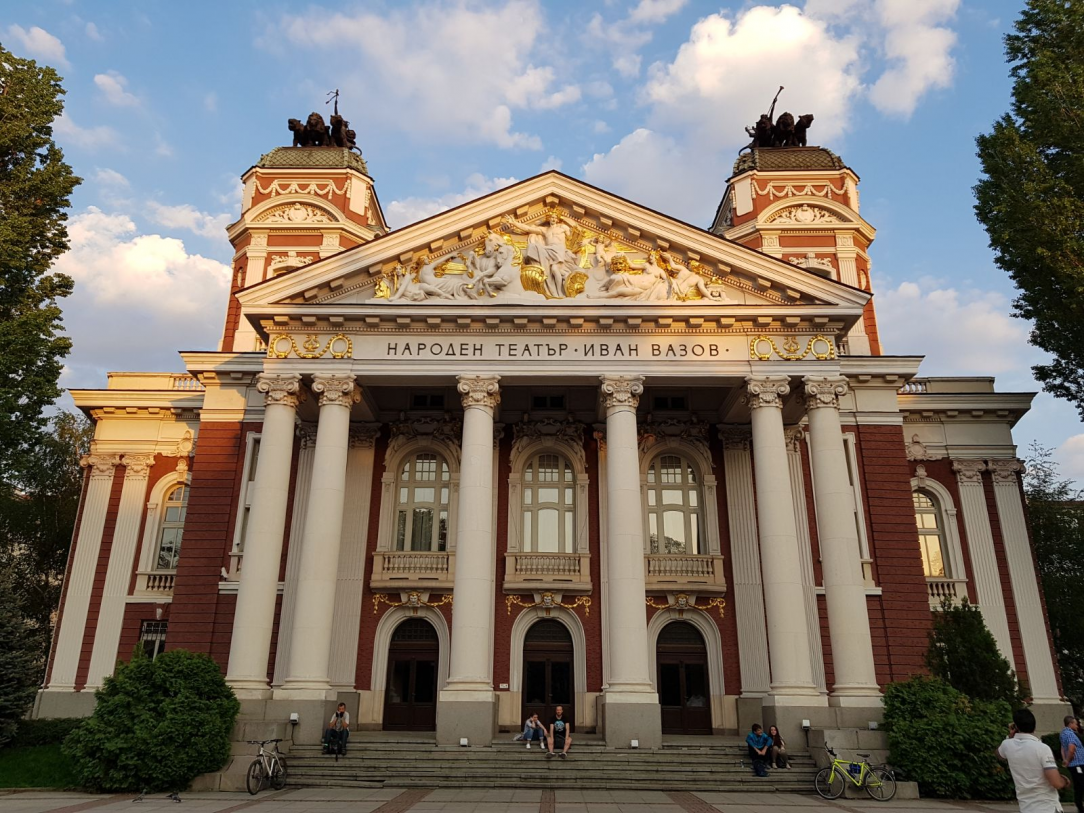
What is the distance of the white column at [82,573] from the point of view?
→ 95.2 ft

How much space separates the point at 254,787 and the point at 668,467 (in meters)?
17.1

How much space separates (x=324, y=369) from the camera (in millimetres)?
24625

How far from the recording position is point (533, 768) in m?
19.2

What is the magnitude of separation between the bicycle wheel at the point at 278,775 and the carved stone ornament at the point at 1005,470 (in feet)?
88.7

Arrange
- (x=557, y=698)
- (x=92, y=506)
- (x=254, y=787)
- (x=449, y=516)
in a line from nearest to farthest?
(x=254, y=787) < (x=557, y=698) < (x=449, y=516) < (x=92, y=506)

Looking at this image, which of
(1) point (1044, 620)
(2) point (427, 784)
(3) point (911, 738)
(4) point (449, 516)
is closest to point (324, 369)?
(4) point (449, 516)

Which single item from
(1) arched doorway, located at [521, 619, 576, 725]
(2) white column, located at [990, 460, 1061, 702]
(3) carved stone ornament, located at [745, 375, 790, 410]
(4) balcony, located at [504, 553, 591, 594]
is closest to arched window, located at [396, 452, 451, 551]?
(4) balcony, located at [504, 553, 591, 594]

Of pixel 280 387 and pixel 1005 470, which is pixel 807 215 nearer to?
pixel 1005 470

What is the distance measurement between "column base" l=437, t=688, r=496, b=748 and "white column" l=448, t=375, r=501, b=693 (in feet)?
0.78

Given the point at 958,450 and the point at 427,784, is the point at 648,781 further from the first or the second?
the point at 958,450

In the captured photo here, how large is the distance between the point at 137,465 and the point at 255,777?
17.8 metres

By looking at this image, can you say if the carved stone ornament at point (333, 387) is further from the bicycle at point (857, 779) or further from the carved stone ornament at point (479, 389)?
the bicycle at point (857, 779)

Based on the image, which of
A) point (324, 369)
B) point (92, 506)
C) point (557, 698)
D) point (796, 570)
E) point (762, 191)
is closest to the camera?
point (796, 570)

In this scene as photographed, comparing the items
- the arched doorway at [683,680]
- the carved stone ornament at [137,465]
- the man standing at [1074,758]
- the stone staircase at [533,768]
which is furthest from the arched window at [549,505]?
the man standing at [1074,758]
